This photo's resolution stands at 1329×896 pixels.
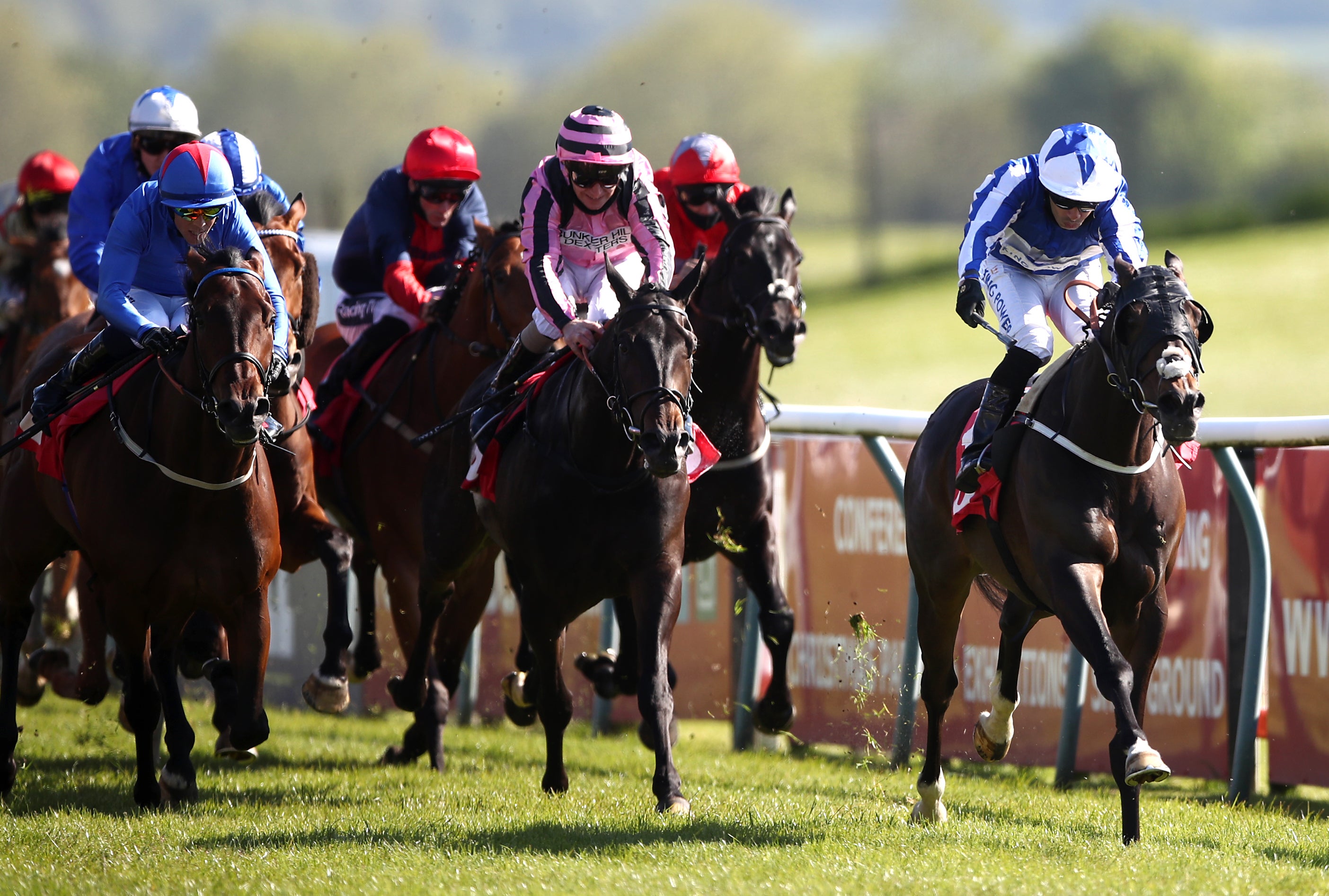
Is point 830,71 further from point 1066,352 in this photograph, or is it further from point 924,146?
point 1066,352

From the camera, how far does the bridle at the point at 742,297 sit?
7.62 metres

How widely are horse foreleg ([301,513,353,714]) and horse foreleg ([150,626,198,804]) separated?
0.73m

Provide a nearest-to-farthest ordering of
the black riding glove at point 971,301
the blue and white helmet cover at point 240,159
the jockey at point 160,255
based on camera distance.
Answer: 1. the black riding glove at point 971,301
2. the jockey at point 160,255
3. the blue and white helmet cover at point 240,159

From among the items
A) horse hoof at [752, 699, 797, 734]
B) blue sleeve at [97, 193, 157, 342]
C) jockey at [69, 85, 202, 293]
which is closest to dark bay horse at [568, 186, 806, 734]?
horse hoof at [752, 699, 797, 734]

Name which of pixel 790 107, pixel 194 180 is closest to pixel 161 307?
pixel 194 180

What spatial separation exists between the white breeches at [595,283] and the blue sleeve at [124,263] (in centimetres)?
167

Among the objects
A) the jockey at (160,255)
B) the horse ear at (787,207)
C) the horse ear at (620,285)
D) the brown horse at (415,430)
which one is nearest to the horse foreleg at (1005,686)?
the horse ear at (620,285)

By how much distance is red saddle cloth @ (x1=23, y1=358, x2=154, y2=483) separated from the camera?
6.64 meters

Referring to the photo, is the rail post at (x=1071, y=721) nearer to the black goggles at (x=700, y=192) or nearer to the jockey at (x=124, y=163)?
the black goggles at (x=700, y=192)

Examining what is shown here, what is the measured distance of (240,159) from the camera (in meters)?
7.44

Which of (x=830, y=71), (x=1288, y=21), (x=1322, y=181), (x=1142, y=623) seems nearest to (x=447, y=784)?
(x=1142, y=623)

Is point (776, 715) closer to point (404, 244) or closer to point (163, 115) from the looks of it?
point (404, 244)

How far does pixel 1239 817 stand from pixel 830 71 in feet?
247

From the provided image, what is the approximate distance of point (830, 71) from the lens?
258ft
